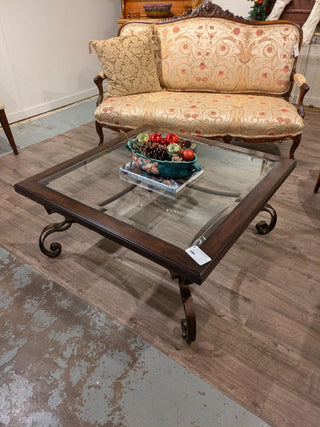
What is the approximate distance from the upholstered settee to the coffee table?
0.61 m

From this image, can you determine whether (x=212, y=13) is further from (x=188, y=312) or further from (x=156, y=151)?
(x=188, y=312)

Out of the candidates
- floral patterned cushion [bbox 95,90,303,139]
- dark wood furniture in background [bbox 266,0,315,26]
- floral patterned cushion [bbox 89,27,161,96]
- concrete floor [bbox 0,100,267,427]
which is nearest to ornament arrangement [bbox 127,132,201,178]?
concrete floor [bbox 0,100,267,427]

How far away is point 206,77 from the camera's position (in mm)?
2543

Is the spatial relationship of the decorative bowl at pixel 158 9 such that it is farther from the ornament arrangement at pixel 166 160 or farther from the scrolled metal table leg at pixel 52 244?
the scrolled metal table leg at pixel 52 244

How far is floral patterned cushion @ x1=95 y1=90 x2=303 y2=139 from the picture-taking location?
2145mm

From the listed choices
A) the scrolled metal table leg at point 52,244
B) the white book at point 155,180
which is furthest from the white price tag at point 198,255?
the scrolled metal table leg at point 52,244

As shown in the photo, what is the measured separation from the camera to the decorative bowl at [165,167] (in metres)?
1.36

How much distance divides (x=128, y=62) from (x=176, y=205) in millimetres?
1641

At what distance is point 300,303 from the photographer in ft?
4.48

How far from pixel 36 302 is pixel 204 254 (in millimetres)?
846

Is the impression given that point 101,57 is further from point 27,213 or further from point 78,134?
point 27,213

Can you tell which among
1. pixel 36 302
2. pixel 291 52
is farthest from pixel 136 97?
pixel 36 302

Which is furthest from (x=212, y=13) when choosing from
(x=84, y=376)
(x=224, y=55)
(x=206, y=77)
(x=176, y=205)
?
(x=84, y=376)

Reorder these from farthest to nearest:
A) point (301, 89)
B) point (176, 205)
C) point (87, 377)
Answer: point (301, 89) → point (176, 205) → point (87, 377)
